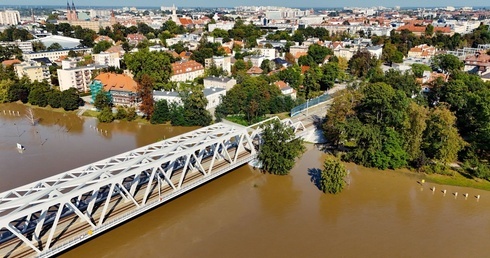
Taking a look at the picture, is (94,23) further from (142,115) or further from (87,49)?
(142,115)

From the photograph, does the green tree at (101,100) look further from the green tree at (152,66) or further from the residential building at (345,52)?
the residential building at (345,52)

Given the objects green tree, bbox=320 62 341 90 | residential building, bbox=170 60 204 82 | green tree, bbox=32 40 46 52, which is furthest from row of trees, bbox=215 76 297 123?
green tree, bbox=32 40 46 52

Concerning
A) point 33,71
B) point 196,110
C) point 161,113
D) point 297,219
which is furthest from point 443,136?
point 33,71

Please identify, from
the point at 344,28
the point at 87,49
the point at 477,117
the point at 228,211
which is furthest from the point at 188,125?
the point at 344,28

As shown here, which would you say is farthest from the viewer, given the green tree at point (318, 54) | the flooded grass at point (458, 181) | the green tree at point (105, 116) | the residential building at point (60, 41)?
the residential building at point (60, 41)

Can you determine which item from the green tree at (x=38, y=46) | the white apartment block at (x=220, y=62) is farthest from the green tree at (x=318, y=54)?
the green tree at (x=38, y=46)

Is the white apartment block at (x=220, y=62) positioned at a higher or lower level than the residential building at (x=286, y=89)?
higher

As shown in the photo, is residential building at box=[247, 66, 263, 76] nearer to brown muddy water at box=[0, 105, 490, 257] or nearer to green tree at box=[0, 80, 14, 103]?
brown muddy water at box=[0, 105, 490, 257]
